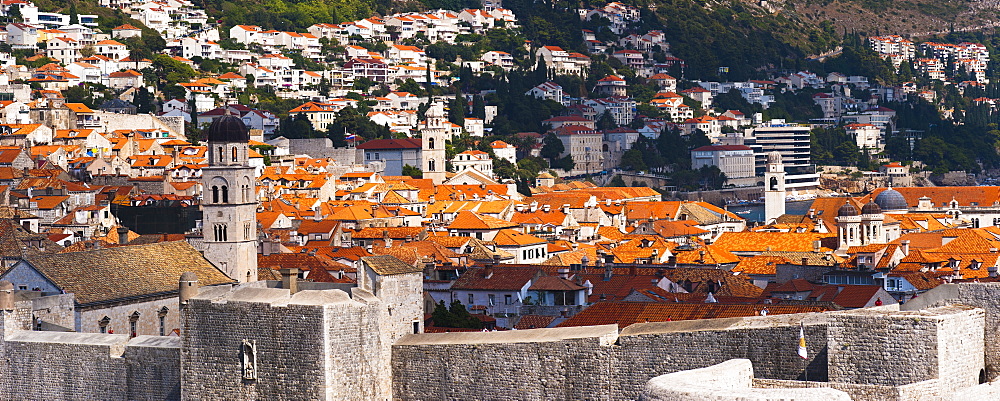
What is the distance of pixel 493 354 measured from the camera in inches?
704

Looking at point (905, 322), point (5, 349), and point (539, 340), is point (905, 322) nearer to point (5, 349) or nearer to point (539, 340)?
point (539, 340)

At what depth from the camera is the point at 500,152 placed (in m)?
125

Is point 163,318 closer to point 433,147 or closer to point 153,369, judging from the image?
point 153,369

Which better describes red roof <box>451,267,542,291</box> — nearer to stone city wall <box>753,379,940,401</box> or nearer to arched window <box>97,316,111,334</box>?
arched window <box>97,316,111,334</box>

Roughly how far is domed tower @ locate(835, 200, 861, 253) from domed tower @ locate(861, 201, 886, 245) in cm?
20

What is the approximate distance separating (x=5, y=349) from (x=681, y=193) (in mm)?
119631

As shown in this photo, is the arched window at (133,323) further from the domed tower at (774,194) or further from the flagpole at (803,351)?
the domed tower at (774,194)

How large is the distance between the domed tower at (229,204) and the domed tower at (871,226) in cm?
3112

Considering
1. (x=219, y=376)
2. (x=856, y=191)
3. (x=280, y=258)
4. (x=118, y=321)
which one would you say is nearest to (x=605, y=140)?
(x=856, y=191)

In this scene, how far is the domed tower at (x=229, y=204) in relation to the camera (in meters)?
42.1

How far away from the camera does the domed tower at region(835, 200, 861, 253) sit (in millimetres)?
66500

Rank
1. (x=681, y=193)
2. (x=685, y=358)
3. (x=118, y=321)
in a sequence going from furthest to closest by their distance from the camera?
(x=681, y=193) → (x=118, y=321) → (x=685, y=358)

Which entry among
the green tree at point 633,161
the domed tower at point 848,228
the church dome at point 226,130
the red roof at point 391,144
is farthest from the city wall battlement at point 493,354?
the green tree at point 633,161

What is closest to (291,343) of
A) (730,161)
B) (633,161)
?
(633,161)
